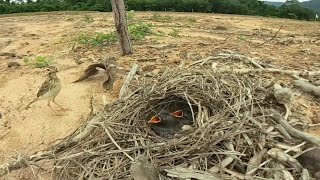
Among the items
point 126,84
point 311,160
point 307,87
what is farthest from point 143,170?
point 307,87

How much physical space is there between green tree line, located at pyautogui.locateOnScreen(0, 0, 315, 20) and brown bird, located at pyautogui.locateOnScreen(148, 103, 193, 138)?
1125 cm

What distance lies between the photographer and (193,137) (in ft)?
11.1

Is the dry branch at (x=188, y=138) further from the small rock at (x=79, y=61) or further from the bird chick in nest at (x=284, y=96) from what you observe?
the small rock at (x=79, y=61)

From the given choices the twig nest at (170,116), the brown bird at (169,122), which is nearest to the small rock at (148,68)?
the twig nest at (170,116)

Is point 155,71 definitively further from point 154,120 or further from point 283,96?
point 283,96

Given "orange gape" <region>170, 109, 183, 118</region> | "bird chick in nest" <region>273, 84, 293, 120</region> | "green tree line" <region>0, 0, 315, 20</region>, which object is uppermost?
"bird chick in nest" <region>273, 84, 293, 120</region>

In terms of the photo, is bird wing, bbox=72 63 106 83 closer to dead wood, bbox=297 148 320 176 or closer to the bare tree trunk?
the bare tree trunk

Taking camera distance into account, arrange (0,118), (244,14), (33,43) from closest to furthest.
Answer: (0,118)
(33,43)
(244,14)

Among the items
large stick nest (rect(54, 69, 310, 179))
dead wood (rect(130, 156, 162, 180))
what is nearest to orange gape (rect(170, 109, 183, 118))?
large stick nest (rect(54, 69, 310, 179))

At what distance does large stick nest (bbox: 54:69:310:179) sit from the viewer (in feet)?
10.6

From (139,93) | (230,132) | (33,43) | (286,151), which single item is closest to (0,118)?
(139,93)

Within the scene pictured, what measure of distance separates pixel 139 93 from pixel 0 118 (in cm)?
178

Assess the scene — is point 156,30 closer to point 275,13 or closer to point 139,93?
point 139,93

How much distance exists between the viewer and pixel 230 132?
11.0 ft
